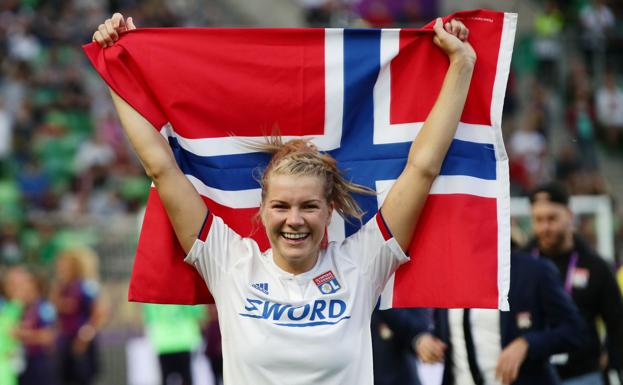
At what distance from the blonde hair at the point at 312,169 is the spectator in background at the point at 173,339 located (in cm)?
751

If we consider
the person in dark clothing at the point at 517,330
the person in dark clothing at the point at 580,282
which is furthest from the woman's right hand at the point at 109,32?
the person in dark clothing at the point at 580,282

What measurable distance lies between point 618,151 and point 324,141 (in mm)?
16526

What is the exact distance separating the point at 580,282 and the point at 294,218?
3.29 metres

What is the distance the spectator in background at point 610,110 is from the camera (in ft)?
67.4

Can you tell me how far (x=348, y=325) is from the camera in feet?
15.9

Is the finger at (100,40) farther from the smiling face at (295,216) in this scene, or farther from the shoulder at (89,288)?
the shoulder at (89,288)

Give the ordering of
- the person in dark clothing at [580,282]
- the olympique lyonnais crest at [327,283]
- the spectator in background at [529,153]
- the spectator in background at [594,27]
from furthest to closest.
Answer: the spectator in background at [594,27], the spectator in background at [529,153], the person in dark clothing at [580,282], the olympique lyonnais crest at [327,283]

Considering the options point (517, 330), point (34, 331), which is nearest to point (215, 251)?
point (517, 330)

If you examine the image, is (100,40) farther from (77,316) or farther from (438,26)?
(77,316)

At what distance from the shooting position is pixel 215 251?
16.6ft

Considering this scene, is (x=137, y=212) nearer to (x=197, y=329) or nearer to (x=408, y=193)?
(x=197, y=329)

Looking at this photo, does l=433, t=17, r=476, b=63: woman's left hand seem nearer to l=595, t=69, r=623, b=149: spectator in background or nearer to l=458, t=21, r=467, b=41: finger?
l=458, t=21, r=467, b=41: finger

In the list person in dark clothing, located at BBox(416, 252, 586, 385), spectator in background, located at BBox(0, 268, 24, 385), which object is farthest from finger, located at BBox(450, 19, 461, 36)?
spectator in background, located at BBox(0, 268, 24, 385)

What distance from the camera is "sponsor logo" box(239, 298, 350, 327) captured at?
15.8ft
